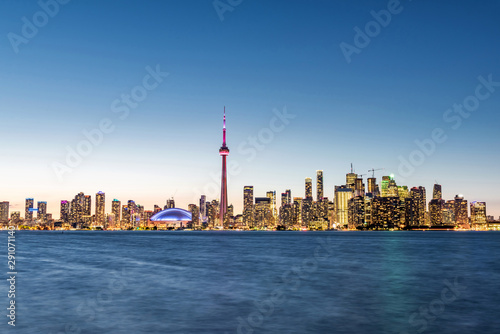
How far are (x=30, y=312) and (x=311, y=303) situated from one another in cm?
1652

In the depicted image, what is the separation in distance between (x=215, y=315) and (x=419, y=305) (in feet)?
44.0

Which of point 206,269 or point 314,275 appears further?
point 206,269

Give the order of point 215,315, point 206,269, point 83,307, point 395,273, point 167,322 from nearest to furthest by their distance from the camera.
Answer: point 167,322 → point 215,315 → point 83,307 → point 395,273 → point 206,269

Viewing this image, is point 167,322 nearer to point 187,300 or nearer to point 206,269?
point 187,300

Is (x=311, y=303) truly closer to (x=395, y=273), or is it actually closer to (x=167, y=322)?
(x=167, y=322)

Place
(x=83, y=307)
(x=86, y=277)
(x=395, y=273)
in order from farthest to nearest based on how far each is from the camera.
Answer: (x=395, y=273) < (x=86, y=277) < (x=83, y=307)

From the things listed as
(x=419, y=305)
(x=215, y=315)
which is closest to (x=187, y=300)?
(x=215, y=315)

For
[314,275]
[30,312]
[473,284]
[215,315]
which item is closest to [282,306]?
[215,315]

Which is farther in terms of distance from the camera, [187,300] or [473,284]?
[473,284]

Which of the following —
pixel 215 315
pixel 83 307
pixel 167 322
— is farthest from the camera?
pixel 83 307

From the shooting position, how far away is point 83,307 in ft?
85.5

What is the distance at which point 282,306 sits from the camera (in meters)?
26.2

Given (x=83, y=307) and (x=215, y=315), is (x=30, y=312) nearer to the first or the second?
(x=83, y=307)

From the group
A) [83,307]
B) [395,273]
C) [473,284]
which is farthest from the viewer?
[395,273]
